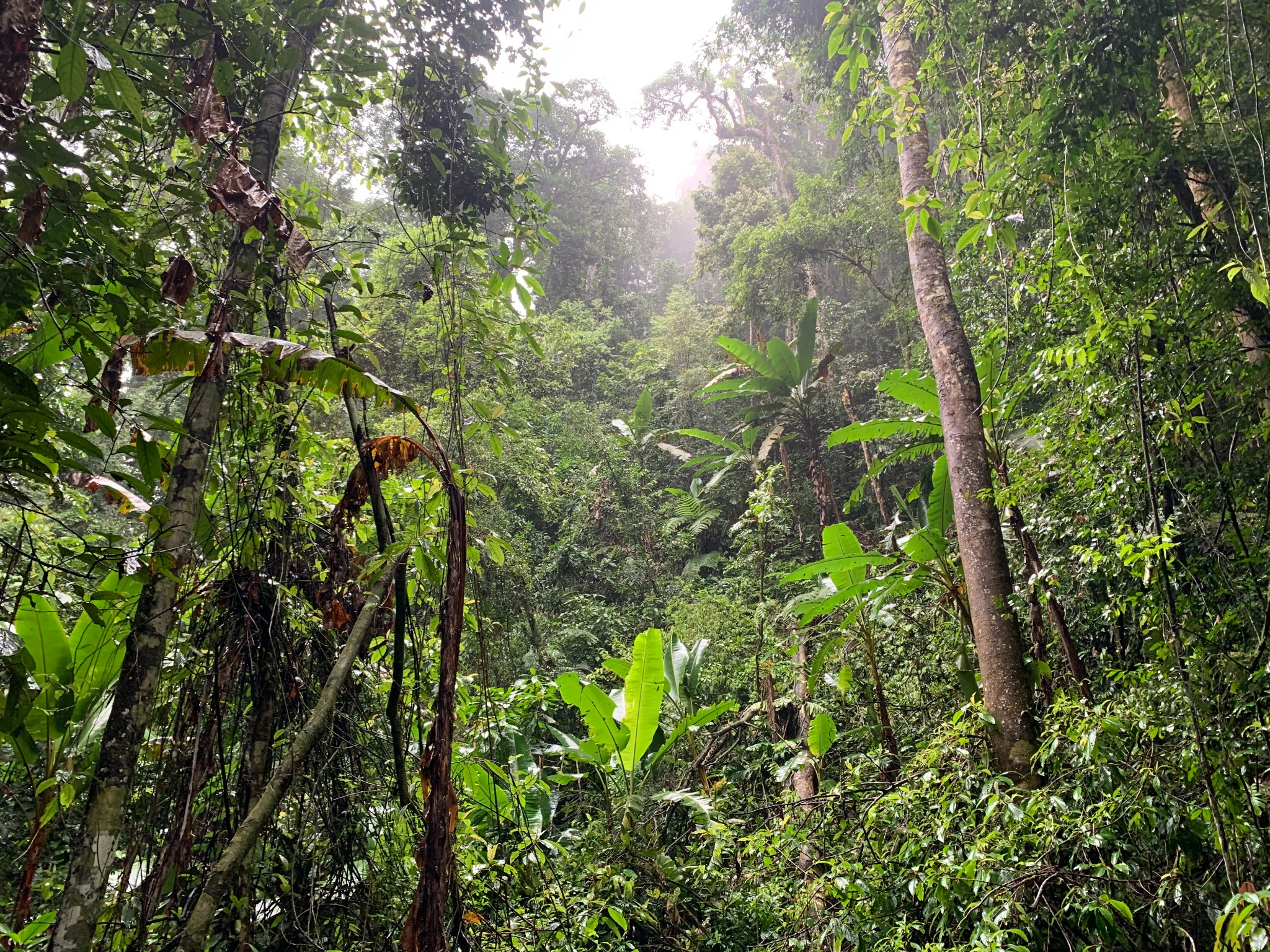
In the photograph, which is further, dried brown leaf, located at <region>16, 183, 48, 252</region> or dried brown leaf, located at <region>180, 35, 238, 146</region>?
dried brown leaf, located at <region>180, 35, 238, 146</region>

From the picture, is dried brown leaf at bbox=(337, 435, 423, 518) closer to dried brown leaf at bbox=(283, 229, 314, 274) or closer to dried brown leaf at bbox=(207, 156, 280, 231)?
dried brown leaf at bbox=(283, 229, 314, 274)

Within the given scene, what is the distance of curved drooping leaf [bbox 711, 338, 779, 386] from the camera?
23.6 ft

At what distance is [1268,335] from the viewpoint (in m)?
2.56

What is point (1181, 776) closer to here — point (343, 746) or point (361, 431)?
point (343, 746)

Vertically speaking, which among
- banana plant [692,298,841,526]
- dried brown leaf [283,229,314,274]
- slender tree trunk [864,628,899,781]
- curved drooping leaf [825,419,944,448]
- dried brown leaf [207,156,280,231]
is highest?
banana plant [692,298,841,526]

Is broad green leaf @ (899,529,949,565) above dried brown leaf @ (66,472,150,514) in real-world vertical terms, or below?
below

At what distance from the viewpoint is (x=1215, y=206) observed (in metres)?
2.61

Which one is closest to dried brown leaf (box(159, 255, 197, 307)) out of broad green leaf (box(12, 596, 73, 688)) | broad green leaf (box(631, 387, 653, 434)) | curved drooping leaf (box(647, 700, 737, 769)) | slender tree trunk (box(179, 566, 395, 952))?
slender tree trunk (box(179, 566, 395, 952))

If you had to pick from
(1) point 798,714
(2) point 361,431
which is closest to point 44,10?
(2) point 361,431

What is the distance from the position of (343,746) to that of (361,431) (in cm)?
75

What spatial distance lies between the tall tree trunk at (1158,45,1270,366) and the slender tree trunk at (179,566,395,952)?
112 inches

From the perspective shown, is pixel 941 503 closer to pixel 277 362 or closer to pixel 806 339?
pixel 277 362

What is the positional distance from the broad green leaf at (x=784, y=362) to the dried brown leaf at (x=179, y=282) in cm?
660

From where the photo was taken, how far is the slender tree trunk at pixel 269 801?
1129mm
